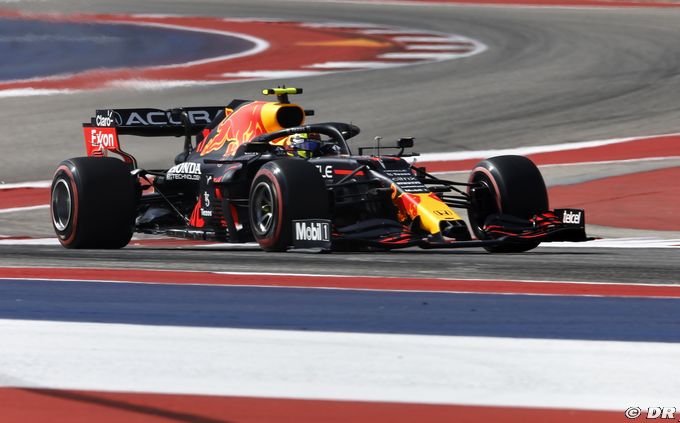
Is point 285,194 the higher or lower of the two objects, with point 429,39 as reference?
lower

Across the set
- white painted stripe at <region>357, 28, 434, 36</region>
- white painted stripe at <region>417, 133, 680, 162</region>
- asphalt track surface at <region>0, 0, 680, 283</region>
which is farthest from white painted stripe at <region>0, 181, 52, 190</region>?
white painted stripe at <region>357, 28, 434, 36</region>

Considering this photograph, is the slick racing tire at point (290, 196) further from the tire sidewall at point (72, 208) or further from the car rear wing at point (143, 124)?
the car rear wing at point (143, 124)

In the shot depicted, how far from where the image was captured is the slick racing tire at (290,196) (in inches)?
434

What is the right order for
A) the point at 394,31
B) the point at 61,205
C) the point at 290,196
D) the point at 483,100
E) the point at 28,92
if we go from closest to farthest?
the point at 290,196 < the point at 61,205 < the point at 483,100 < the point at 28,92 < the point at 394,31

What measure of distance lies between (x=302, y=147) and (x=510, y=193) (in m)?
2.04

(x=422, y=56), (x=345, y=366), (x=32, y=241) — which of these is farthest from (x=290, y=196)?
(x=422, y=56)

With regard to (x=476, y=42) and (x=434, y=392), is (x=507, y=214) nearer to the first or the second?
(x=434, y=392)

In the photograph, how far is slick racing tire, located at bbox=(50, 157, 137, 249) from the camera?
1277cm

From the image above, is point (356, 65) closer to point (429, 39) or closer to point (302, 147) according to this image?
point (429, 39)

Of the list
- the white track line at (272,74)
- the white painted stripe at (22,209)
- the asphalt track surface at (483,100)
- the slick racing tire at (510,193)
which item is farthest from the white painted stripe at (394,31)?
the slick racing tire at (510,193)

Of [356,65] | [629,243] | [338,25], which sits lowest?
[629,243]

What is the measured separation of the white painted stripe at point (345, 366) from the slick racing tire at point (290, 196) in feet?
13.1

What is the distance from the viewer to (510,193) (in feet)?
38.4

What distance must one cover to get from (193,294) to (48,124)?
15.9 m
